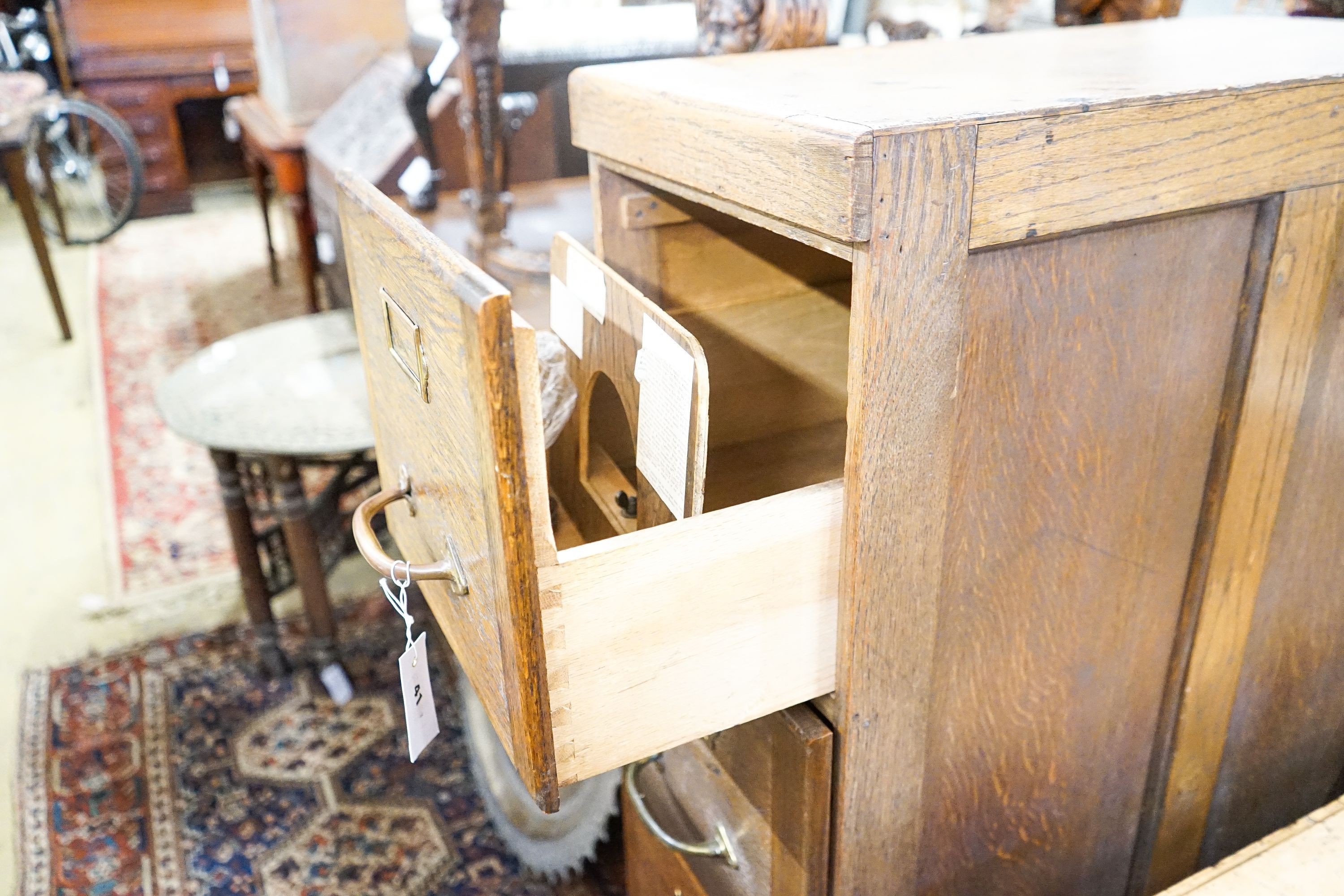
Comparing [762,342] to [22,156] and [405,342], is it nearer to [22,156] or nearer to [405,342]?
[405,342]

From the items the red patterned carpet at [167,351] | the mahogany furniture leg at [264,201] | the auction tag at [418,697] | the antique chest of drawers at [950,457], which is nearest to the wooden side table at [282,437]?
the red patterned carpet at [167,351]

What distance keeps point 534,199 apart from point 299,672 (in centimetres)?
132

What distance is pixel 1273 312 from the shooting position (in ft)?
2.62

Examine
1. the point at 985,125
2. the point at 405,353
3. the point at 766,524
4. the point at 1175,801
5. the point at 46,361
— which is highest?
the point at 985,125

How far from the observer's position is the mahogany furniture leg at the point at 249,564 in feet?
6.07

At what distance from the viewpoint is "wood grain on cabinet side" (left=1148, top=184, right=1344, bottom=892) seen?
2.60 ft

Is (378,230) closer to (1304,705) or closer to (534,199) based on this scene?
(1304,705)

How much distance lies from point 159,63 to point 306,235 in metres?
2.82

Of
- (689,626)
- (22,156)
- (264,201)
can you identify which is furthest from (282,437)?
(264,201)

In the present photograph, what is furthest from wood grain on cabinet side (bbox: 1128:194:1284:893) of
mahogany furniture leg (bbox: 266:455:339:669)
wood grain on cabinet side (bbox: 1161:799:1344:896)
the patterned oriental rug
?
mahogany furniture leg (bbox: 266:455:339:669)

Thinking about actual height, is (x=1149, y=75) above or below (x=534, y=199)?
above

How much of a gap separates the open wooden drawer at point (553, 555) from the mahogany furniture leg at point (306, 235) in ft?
8.78

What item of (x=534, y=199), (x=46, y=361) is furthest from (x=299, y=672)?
(x=46, y=361)

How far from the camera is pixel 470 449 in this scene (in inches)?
23.1
